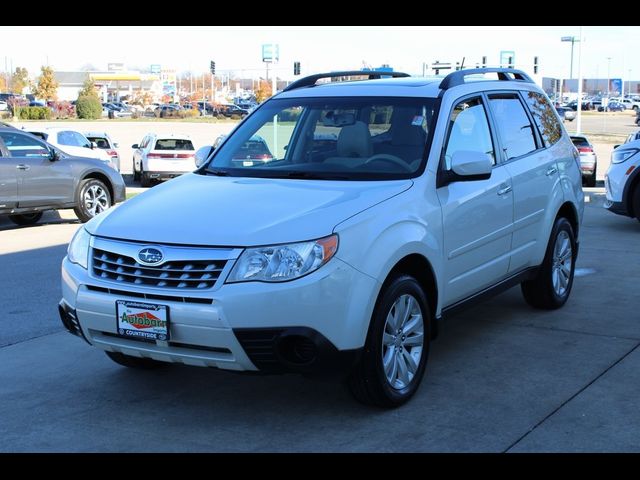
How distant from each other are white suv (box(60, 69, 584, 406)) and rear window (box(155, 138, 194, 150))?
1646cm

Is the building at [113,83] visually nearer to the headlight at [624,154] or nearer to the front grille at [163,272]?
the headlight at [624,154]

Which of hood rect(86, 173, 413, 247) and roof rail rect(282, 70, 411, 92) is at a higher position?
roof rail rect(282, 70, 411, 92)

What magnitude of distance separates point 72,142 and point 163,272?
18.2 m

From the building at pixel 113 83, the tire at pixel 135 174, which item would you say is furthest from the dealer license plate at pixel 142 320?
the building at pixel 113 83

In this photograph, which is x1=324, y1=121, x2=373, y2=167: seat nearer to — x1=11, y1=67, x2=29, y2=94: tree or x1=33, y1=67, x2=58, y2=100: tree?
x1=33, y1=67, x2=58, y2=100: tree

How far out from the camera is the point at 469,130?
6.03 m

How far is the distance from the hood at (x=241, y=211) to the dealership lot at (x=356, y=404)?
107 centimetres

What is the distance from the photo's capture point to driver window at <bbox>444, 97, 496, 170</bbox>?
5770 mm

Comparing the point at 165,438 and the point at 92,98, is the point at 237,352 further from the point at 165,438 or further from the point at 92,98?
the point at 92,98

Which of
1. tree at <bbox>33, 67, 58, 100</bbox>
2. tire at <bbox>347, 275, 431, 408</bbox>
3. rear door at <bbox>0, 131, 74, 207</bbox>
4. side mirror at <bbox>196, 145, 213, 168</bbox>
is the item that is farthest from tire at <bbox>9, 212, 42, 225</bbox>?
tree at <bbox>33, 67, 58, 100</bbox>

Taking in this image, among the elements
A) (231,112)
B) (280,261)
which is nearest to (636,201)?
(280,261)

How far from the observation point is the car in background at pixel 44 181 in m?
12.8
